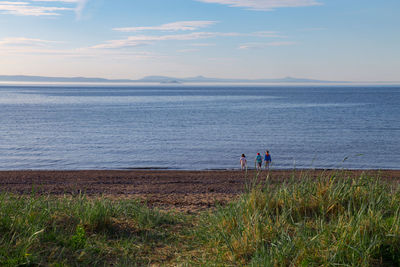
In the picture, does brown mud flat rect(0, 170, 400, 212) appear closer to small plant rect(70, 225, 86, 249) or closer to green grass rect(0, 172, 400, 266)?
green grass rect(0, 172, 400, 266)

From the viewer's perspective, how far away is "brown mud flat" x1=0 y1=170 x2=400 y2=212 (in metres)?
13.0

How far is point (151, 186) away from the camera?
58.2 ft

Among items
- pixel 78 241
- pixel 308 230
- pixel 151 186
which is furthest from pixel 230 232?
pixel 151 186

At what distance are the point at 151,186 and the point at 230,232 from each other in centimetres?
1117

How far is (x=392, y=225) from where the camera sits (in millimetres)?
6035

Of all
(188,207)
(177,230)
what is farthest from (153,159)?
(177,230)

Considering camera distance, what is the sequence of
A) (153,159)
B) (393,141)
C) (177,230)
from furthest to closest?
(393,141), (153,159), (177,230)

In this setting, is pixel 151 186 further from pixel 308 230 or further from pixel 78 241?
pixel 308 230

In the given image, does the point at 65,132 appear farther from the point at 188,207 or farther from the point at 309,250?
the point at 309,250

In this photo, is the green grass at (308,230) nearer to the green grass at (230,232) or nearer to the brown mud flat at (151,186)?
the green grass at (230,232)

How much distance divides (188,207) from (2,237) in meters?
5.81

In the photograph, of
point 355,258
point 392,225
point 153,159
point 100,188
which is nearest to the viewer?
point 355,258

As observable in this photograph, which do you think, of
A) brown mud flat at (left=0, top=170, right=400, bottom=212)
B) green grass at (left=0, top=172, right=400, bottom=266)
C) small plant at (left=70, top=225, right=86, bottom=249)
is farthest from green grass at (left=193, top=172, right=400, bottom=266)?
brown mud flat at (left=0, top=170, right=400, bottom=212)

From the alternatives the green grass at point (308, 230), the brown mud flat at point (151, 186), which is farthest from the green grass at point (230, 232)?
the brown mud flat at point (151, 186)
